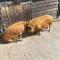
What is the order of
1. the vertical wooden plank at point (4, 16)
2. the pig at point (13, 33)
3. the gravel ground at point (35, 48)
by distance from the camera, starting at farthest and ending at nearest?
the vertical wooden plank at point (4, 16), the pig at point (13, 33), the gravel ground at point (35, 48)

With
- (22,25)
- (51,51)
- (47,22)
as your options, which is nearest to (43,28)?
(47,22)

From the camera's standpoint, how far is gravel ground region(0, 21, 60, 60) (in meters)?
4.96

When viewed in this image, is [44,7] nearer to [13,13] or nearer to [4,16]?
[13,13]

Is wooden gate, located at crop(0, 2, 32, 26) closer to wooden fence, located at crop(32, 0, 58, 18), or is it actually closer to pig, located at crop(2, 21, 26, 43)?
wooden fence, located at crop(32, 0, 58, 18)

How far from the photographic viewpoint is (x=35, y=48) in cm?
534

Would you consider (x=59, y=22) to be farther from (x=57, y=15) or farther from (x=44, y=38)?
(x=44, y=38)

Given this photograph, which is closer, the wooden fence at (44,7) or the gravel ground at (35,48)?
the gravel ground at (35,48)

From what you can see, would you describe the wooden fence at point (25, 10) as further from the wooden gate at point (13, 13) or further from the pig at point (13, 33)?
the pig at point (13, 33)

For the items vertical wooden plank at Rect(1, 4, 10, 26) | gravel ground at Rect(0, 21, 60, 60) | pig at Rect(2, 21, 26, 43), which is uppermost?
vertical wooden plank at Rect(1, 4, 10, 26)

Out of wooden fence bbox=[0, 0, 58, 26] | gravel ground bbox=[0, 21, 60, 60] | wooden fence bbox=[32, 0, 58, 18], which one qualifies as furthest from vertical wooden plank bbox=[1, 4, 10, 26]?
wooden fence bbox=[32, 0, 58, 18]

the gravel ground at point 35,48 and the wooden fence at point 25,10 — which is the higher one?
the wooden fence at point 25,10

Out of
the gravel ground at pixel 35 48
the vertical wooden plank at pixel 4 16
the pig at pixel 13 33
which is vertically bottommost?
the gravel ground at pixel 35 48

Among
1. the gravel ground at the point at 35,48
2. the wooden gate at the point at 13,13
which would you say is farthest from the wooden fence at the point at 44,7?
the gravel ground at the point at 35,48

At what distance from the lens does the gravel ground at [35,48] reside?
4957 millimetres
